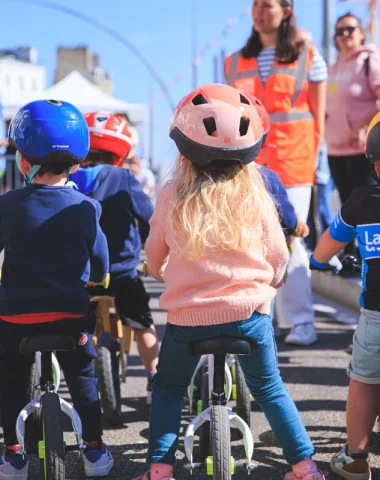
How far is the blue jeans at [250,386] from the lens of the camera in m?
3.14

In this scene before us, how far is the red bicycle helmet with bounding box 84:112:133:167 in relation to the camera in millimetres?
4395

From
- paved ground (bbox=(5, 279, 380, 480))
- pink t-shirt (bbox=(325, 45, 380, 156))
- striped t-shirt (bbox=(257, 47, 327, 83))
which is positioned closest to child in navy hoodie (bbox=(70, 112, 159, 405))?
paved ground (bbox=(5, 279, 380, 480))

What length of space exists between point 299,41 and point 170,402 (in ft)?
11.1

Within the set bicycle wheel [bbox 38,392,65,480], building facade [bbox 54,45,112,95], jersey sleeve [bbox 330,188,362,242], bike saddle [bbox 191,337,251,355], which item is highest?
building facade [bbox 54,45,112,95]

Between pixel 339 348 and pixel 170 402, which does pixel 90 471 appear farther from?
pixel 339 348

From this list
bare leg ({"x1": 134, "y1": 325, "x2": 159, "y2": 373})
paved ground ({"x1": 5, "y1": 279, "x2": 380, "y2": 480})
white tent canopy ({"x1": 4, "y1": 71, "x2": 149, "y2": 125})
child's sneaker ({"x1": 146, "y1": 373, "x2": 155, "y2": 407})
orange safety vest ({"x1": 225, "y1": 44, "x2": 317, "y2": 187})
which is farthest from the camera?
white tent canopy ({"x1": 4, "y1": 71, "x2": 149, "y2": 125})

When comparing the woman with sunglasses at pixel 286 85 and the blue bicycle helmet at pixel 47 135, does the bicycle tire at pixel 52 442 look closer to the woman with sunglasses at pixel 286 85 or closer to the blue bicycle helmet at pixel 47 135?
the blue bicycle helmet at pixel 47 135

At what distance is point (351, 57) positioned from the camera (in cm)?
698

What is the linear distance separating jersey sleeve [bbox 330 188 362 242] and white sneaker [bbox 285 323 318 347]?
2.64m

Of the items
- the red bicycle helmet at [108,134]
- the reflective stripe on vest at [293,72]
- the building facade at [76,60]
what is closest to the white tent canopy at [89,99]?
the reflective stripe on vest at [293,72]

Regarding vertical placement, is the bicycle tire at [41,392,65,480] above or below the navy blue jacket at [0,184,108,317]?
below

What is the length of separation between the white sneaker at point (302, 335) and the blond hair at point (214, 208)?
310 cm

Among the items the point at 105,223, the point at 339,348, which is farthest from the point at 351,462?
the point at 339,348

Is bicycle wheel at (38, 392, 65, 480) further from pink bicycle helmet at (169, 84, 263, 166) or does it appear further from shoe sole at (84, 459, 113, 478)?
pink bicycle helmet at (169, 84, 263, 166)
